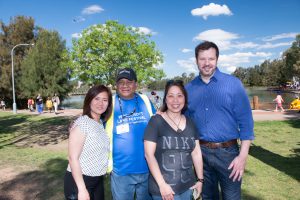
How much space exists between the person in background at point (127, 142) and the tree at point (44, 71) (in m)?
40.0

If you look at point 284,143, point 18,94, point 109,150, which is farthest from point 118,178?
point 18,94

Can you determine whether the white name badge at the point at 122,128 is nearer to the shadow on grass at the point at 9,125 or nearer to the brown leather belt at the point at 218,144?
the brown leather belt at the point at 218,144

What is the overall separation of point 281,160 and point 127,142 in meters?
6.43

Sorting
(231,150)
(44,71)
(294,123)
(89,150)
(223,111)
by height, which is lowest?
(294,123)

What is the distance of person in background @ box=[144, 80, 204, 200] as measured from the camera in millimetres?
2957

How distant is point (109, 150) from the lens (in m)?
3.38

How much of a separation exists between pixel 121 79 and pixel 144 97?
1.27 feet

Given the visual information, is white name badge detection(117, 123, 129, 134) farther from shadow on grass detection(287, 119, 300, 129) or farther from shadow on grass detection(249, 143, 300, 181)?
shadow on grass detection(287, 119, 300, 129)

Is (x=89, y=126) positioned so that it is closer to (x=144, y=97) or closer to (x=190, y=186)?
(x=144, y=97)

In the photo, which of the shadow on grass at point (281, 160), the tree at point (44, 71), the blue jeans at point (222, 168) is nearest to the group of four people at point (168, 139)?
the blue jeans at point (222, 168)

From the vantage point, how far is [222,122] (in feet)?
11.1

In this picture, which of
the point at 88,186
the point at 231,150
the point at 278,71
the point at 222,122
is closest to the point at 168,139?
the point at 222,122

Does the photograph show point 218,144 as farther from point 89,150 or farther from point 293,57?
point 293,57

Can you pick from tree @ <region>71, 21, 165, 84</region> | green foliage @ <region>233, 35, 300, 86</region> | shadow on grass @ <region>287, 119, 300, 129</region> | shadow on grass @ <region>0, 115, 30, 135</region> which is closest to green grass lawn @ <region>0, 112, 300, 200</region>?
shadow on grass @ <region>287, 119, 300, 129</region>
